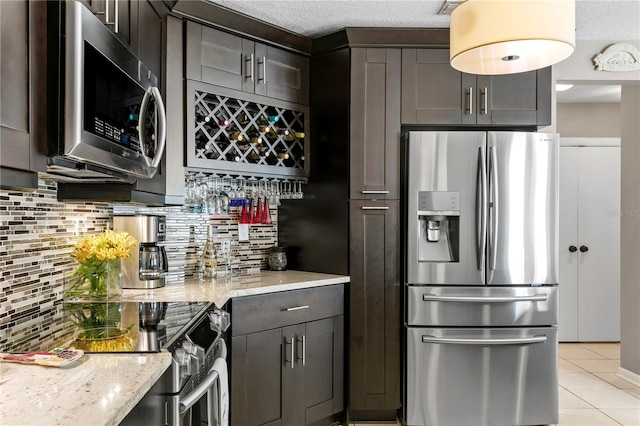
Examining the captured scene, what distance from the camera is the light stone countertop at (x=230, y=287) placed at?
235 cm

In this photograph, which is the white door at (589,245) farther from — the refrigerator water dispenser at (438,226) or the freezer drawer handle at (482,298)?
the refrigerator water dispenser at (438,226)

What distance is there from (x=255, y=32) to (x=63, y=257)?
1.60 meters

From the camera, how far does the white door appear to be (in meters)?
5.14

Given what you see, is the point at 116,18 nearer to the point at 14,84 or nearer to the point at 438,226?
the point at 14,84

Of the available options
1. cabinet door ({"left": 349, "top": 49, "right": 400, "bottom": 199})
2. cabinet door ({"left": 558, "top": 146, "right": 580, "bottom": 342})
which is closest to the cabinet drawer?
cabinet door ({"left": 349, "top": 49, "right": 400, "bottom": 199})

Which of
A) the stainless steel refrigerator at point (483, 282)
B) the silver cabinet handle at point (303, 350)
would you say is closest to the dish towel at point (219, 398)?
the silver cabinet handle at point (303, 350)

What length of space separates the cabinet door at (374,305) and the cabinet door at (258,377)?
539 millimetres

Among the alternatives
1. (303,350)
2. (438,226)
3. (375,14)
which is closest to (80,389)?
(303,350)

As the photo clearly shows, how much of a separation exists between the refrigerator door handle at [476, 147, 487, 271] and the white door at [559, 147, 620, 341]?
8.63 ft

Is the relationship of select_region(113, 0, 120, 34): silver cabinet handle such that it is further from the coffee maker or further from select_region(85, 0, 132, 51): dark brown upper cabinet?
the coffee maker

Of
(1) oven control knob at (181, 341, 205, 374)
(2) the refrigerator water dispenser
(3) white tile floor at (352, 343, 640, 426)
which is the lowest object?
(3) white tile floor at (352, 343, 640, 426)

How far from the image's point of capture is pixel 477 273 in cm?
297

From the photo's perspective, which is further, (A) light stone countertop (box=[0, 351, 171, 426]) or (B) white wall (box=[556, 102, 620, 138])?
(B) white wall (box=[556, 102, 620, 138])

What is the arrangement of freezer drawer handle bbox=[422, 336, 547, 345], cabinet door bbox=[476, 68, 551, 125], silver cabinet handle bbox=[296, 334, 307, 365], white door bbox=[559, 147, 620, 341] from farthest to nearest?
1. white door bbox=[559, 147, 620, 341]
2. cabinet door bbox=[476, 68, 551, 125]
3. freezer drawer handle bbox=[422, 336, 547, 345]
4. silver cabinet handle bbox=[296, 334, 307, 365]
